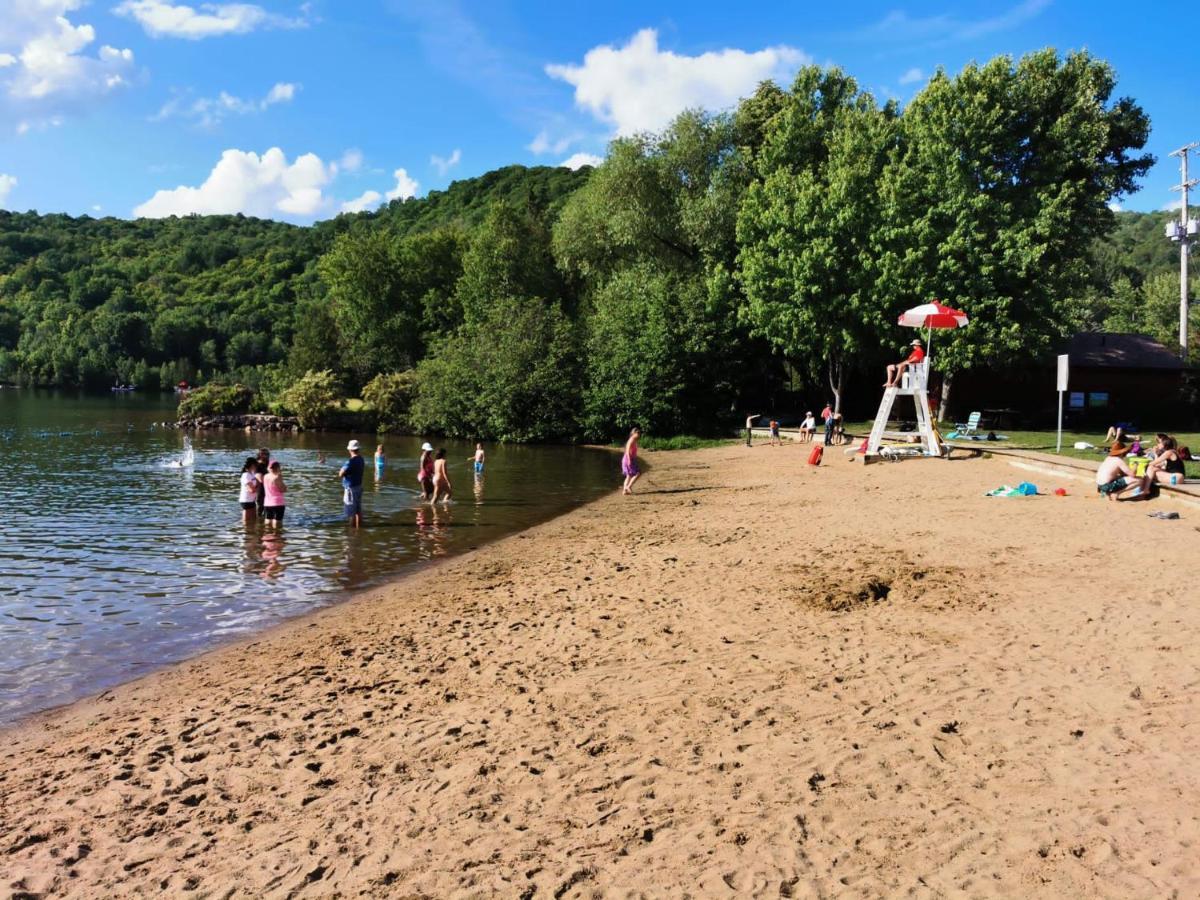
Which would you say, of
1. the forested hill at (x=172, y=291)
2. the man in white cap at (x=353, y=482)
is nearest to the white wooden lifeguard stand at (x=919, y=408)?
the man in white cap at (x=353, y=482)

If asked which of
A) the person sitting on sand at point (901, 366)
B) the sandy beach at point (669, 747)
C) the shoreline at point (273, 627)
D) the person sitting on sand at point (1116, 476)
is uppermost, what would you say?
the person sitting on sand at point (901, 366)

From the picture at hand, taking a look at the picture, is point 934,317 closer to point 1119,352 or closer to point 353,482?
point 353,482

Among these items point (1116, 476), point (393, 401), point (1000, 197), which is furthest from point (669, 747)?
point (393, 401)

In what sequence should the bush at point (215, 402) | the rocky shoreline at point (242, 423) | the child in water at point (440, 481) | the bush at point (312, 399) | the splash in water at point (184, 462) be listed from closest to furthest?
1. the child in water at point (440, 481)
2. the splash in water at point (184, 462)
3. the rocky shoreline at point (242, 423)
4. the bush at point (312, 399)
5. the bush at point (215, 402)

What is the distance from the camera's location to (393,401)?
5069 cm

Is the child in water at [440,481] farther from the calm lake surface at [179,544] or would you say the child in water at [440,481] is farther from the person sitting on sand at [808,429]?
the person sitting on sand at [808,429]

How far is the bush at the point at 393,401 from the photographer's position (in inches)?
1986

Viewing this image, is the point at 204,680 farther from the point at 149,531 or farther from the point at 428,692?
the point at 149,531

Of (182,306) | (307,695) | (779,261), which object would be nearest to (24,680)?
(307,695)

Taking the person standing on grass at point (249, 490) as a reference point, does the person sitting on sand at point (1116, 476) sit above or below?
above

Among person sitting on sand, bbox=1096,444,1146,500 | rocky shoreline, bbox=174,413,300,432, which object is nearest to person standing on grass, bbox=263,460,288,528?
person sitting on sand, bbox=1096,444,1146,500

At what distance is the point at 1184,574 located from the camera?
9.60 metres

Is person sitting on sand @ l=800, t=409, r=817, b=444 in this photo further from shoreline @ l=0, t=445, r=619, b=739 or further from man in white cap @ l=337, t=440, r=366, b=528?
man in white cap @ l=337, t=440, r=366, b=528

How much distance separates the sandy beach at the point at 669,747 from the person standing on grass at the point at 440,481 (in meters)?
9.01
